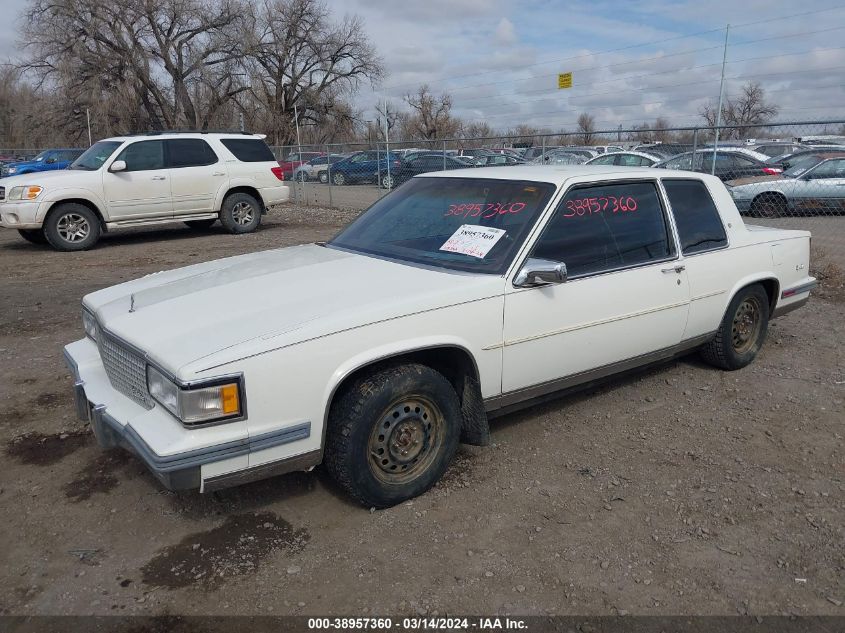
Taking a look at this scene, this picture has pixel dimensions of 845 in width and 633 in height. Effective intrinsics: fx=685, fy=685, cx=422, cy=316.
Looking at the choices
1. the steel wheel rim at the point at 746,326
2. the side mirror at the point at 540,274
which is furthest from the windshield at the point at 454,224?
the steel wheel rim at the point at 746,326

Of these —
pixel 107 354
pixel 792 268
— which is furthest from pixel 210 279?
pixel 792 268

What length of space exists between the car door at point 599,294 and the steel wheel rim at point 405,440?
487 millimetres

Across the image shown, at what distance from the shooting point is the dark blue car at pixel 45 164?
22.9m

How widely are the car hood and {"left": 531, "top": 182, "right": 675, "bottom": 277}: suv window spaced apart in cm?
56

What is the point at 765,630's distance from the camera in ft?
8.45

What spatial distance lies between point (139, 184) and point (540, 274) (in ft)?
31.7

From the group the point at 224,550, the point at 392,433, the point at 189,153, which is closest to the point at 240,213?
the point at 189,153

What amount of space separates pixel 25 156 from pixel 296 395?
34148 mm

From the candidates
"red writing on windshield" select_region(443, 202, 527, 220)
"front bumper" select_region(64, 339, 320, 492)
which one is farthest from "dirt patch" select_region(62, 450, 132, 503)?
"red writing on windshield" select_region(443, 202, 527, 220)

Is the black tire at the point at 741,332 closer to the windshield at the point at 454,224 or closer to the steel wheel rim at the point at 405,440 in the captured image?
the windshield at the point at 454,224

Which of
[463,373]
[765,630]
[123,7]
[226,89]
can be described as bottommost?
[765,630]

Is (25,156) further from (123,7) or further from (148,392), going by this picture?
(148,392)

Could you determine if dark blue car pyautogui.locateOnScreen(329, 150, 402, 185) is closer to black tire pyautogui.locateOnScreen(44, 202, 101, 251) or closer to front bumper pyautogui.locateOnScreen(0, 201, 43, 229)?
black tire pyautogui.locateOnScreen(44, 202, 101, 251)

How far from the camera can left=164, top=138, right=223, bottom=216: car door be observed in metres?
11.8
